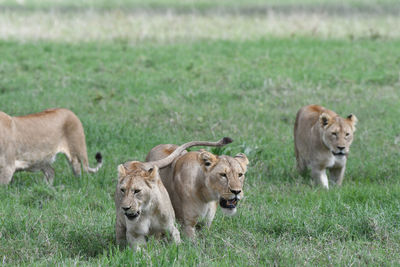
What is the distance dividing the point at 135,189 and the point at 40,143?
327 cm

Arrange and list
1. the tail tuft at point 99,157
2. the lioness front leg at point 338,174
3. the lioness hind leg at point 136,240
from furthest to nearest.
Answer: the tail tuft at point 99,157 < the lioness front leg at point 338,174 < the lioness hind leg at point 136,240

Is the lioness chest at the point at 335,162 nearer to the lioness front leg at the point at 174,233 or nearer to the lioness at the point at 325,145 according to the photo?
the lioness at the point at 325,145

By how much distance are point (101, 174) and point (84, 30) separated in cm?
1142

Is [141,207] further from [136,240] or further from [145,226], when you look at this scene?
[136,240]

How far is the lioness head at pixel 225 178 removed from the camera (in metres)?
5.01

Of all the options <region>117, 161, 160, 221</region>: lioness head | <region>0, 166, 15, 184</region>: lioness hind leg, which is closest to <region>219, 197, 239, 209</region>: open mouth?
<region>117, 161, 160, 221</region>: lioness head

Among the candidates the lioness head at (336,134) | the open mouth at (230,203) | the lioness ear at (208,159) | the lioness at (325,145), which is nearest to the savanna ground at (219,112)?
the lioness at (325,145)

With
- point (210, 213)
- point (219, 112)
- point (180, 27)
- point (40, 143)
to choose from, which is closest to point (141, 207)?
point (210, 213)

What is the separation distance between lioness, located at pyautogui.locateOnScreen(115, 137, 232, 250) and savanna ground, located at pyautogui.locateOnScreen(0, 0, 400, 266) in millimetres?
148

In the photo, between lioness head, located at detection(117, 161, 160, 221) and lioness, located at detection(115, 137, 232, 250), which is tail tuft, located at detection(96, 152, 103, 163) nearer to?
lioness, located at detection(115, 137, 232, 250)

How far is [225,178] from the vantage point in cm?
508

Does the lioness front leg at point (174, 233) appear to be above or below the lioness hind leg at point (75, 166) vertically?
above

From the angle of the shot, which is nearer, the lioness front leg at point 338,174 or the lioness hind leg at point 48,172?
the lioness front leg at point 338,174

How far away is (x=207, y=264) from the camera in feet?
15.1
